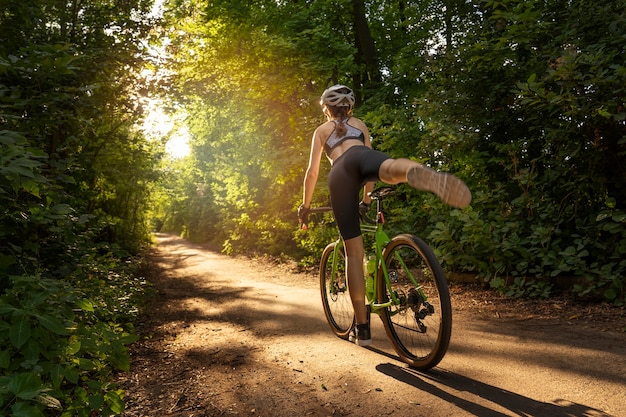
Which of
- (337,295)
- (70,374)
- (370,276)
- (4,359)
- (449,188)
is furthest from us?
(337,295)

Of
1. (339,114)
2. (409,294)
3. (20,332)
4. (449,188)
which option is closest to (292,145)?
(339,114)

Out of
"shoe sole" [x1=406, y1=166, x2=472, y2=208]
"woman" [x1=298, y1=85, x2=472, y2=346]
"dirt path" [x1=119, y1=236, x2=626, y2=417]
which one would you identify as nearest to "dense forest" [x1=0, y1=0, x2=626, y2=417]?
"dirt path" [x1=119, y1=236, x2=626, y2=417]

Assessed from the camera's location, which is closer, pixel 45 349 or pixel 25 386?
pixel 25 386

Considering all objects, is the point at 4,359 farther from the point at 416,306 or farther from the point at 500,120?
the point at 500,120

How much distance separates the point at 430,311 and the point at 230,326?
3100 millimetres

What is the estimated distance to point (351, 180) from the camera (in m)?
3.62

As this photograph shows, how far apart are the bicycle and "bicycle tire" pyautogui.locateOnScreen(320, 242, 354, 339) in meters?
0.62

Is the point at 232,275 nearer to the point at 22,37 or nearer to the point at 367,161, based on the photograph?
the point at 22,37

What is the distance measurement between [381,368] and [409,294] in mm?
602

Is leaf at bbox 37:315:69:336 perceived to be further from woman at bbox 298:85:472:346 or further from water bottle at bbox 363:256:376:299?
water bottle at bbox 363:256:376:299

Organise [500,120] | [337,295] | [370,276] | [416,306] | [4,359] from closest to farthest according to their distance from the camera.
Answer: [4,359] → [416,306] → [370,276] → [337,295] → [500,120]

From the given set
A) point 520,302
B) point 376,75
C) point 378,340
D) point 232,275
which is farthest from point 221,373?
point 376,75

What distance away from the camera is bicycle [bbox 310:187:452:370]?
3.26m

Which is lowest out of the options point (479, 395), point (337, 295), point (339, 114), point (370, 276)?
point (479, 395)
